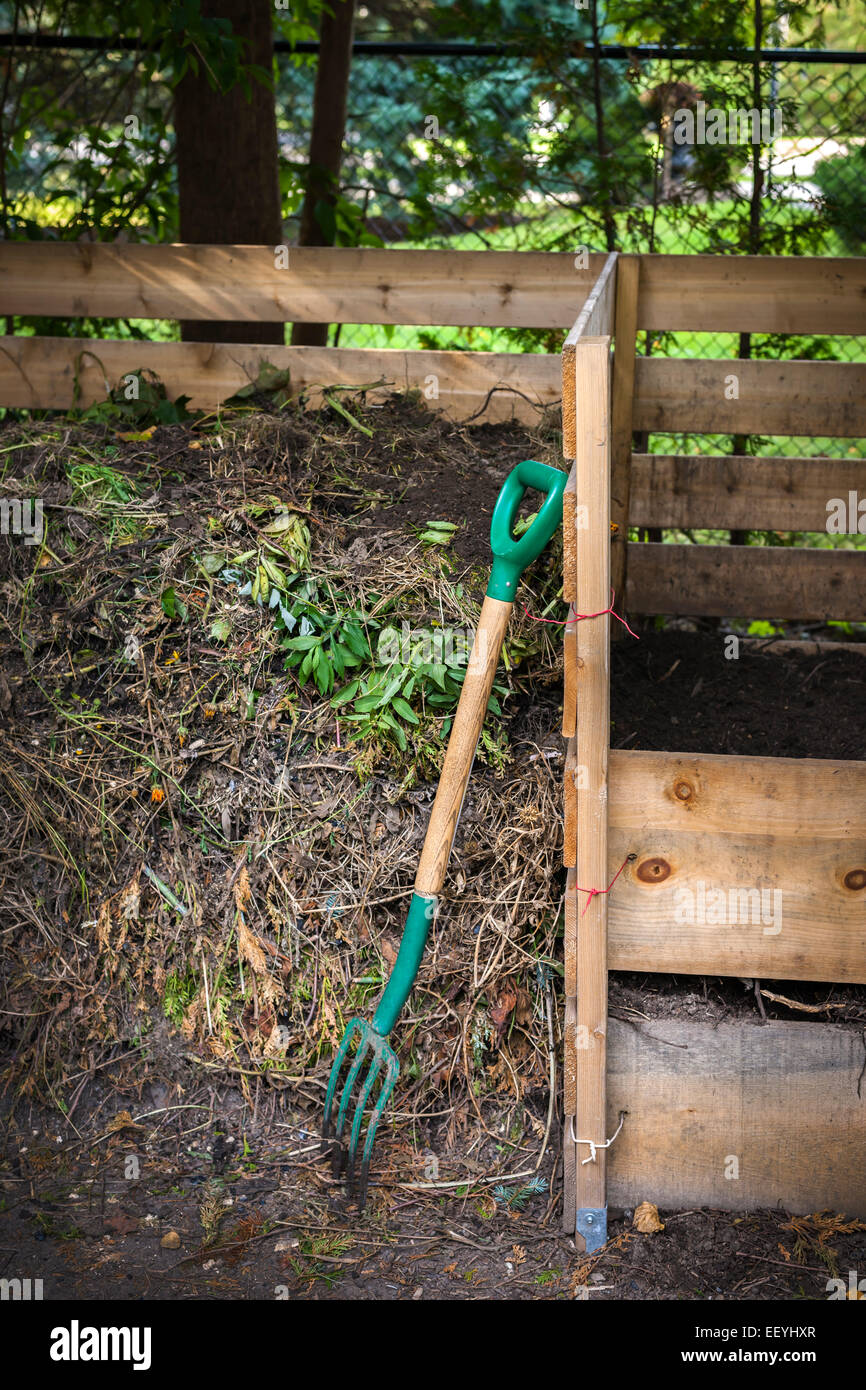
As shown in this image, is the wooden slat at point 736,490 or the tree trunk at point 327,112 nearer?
the wooden slat at point 736,490

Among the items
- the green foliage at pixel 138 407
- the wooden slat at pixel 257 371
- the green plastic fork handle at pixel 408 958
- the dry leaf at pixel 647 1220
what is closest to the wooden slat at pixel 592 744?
the dry leaf at pixel 647 1220

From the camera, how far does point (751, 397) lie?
142 inches

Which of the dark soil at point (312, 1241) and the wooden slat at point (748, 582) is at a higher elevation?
the wooden slat at point (748, 582)

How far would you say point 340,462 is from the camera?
3342 mm

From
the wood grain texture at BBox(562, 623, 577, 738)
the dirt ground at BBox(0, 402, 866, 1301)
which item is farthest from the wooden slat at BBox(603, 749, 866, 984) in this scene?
the dirt ground at BBox(0, 402, 866, 1301)

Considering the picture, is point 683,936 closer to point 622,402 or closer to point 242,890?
point 242,890

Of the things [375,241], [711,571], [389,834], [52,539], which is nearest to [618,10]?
[375,241]

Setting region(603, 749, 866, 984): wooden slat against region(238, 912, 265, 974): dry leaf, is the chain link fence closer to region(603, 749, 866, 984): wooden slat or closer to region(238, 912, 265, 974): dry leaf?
region(603, 749, 866, 984): wooden slat

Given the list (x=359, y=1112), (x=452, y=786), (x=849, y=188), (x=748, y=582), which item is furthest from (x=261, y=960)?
(x=849, y=188)

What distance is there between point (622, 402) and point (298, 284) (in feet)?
3.92

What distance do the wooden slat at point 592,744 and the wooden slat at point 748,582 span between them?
1.67 meters

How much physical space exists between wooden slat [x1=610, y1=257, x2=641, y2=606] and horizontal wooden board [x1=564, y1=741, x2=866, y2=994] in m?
1.12

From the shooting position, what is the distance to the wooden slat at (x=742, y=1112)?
244 cm

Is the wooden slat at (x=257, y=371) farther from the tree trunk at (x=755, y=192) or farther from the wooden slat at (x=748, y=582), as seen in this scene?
the tree trunk at (x=755, y=192)
